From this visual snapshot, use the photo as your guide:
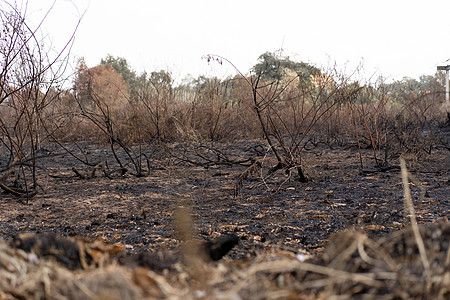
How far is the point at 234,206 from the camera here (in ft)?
12.1

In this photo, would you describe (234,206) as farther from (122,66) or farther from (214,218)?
(122,66)

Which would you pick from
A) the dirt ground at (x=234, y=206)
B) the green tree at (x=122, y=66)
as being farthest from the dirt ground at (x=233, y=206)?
the green tree at (x=122, y=66)

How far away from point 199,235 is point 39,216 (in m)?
1.62

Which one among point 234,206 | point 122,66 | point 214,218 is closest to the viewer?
point 214,218

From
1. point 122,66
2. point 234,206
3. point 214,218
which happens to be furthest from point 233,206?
point 122,66

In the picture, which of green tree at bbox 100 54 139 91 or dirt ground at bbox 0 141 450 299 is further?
green tree at bbox 100 54 139 91

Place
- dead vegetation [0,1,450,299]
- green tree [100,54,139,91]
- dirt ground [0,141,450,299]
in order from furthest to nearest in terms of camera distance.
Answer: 1. green tree [100,54,139,91]
2. dirt ground [0,141,450,299]
3. dead vegetation [0,1,450,299]

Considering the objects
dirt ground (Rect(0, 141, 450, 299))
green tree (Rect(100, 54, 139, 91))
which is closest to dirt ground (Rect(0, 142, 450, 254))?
dirt ground (Rect(0, 141, 450, 299))

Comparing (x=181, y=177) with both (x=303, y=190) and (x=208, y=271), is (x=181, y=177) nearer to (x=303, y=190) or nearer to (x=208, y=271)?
(x=303, y=190)

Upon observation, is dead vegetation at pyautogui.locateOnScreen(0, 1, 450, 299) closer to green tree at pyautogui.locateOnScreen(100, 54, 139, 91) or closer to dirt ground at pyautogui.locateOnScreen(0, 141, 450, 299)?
dirt ground at pyautogui.locateOnScreen(0, 141, 450, 299)

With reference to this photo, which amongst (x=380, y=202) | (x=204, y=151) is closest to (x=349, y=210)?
(x=380, y=202)

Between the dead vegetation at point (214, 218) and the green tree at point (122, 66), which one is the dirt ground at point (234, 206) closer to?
the dead vegetation at point (214, 218)

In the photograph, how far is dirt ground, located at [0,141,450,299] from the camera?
2.83 meters

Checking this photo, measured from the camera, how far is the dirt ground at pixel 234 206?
2.83m
